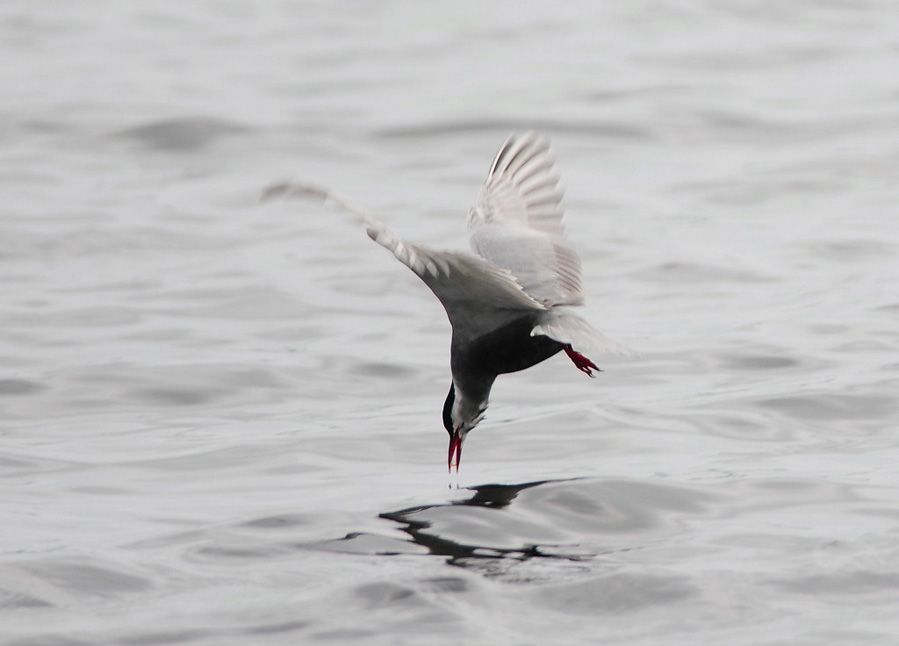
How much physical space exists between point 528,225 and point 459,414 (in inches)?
44.5

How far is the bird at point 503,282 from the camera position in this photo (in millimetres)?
6449

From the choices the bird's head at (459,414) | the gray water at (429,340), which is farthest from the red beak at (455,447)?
the gray water at (429,340)

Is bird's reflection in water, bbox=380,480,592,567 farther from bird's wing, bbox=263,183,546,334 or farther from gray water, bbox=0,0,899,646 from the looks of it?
bird's wing, bbox=263,183,546,334

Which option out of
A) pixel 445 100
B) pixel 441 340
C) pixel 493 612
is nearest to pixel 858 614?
pixel 493 612

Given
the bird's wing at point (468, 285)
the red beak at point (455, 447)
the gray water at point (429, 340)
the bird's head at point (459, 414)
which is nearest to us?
the gray water at point (429, 340)

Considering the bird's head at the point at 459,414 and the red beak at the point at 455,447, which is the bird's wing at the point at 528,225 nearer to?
the bird's head at the point at 459,414

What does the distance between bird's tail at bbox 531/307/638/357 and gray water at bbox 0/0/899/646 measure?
73 centimetres

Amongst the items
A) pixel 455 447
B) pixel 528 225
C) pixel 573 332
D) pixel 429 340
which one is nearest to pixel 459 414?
pixel 455 447

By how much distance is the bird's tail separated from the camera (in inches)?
247

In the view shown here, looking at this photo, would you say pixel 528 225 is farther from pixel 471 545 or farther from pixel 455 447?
pixel 471 545

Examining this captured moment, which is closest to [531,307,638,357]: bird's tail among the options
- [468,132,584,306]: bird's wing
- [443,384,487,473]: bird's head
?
[468,132,584,306]: bird's wing

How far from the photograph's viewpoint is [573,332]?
6.53 meters

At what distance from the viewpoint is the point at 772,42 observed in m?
20.3

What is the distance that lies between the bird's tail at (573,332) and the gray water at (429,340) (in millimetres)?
728
